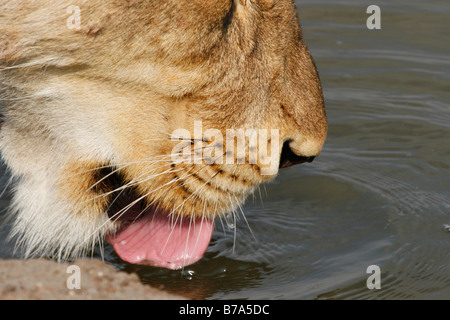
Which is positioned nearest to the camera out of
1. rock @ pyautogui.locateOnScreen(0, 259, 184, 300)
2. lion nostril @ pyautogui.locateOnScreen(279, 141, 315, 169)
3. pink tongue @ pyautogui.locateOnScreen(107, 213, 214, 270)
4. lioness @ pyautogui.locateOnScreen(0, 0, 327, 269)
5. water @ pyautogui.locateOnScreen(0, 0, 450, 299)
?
rock @ pyautogui.locateOnScreen(0, 259, 184, 300)

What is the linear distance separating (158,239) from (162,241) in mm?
24

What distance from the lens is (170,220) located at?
4176 millimetres

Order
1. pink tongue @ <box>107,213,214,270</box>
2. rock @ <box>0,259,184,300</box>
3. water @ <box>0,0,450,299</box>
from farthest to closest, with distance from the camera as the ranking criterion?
water @ <box>0,0,450,299</box>
pink tongue @ <box>107,213,214,270</box>
rock @ <box>0,259,184,300</box>

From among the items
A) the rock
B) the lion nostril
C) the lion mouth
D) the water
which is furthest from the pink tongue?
the lion nostril

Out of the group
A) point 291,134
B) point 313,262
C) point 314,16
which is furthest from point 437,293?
point 314,16

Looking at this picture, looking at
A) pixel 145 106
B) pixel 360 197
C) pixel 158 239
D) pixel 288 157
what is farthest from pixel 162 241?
pixel 360 197

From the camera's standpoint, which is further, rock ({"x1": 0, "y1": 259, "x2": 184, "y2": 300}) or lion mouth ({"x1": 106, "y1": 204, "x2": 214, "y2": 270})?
lion mouth ({"x1": 106, "y1": 204, "x2": 214, "y2": 270})

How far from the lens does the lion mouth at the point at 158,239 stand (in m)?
4.18

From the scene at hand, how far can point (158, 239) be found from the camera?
4250 millimetres

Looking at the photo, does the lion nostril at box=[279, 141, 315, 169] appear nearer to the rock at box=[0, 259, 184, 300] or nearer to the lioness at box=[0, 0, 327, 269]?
the lioness at box=[0, 0, 327, 269]

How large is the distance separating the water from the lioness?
522mm

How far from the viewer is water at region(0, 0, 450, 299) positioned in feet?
14.3

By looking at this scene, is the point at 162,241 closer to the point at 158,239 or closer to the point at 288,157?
the point at 158,239

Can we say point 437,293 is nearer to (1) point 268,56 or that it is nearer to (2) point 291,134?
(2) point 291,134
